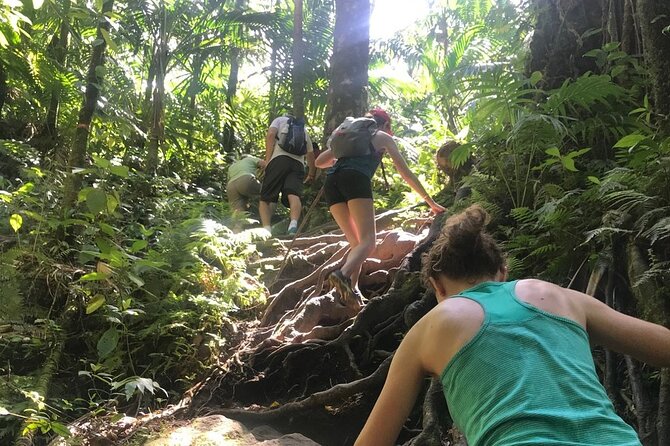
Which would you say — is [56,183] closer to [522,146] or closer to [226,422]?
[226,422]

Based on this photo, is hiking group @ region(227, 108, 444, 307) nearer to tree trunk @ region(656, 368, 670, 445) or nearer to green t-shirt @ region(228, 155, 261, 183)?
tree trunk @ region(656, 368, 670, 445)

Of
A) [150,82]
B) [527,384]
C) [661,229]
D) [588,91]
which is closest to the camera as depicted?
[527,384]

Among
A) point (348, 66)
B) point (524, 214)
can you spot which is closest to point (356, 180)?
point (524, 214)

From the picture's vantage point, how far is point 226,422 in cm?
357

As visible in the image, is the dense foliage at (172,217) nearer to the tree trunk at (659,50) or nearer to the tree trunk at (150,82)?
the tree trunk at (659,50)

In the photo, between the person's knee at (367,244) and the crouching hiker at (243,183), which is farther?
the crouching hiker at (243,183)

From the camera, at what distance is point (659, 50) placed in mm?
3412

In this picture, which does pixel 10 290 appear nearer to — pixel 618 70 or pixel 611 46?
pixel 618 70

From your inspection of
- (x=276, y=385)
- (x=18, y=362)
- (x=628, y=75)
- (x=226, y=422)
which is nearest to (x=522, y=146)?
(x=628, y=75)

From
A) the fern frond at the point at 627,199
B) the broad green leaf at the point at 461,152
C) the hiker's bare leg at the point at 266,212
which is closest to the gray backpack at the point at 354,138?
the broad green leaf at the point at 461,152

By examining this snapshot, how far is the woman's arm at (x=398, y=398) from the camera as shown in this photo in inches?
62.7

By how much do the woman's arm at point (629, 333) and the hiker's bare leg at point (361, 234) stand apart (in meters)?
2.80

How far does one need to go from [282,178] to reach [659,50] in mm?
4546

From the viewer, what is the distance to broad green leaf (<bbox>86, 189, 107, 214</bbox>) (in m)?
2.90
